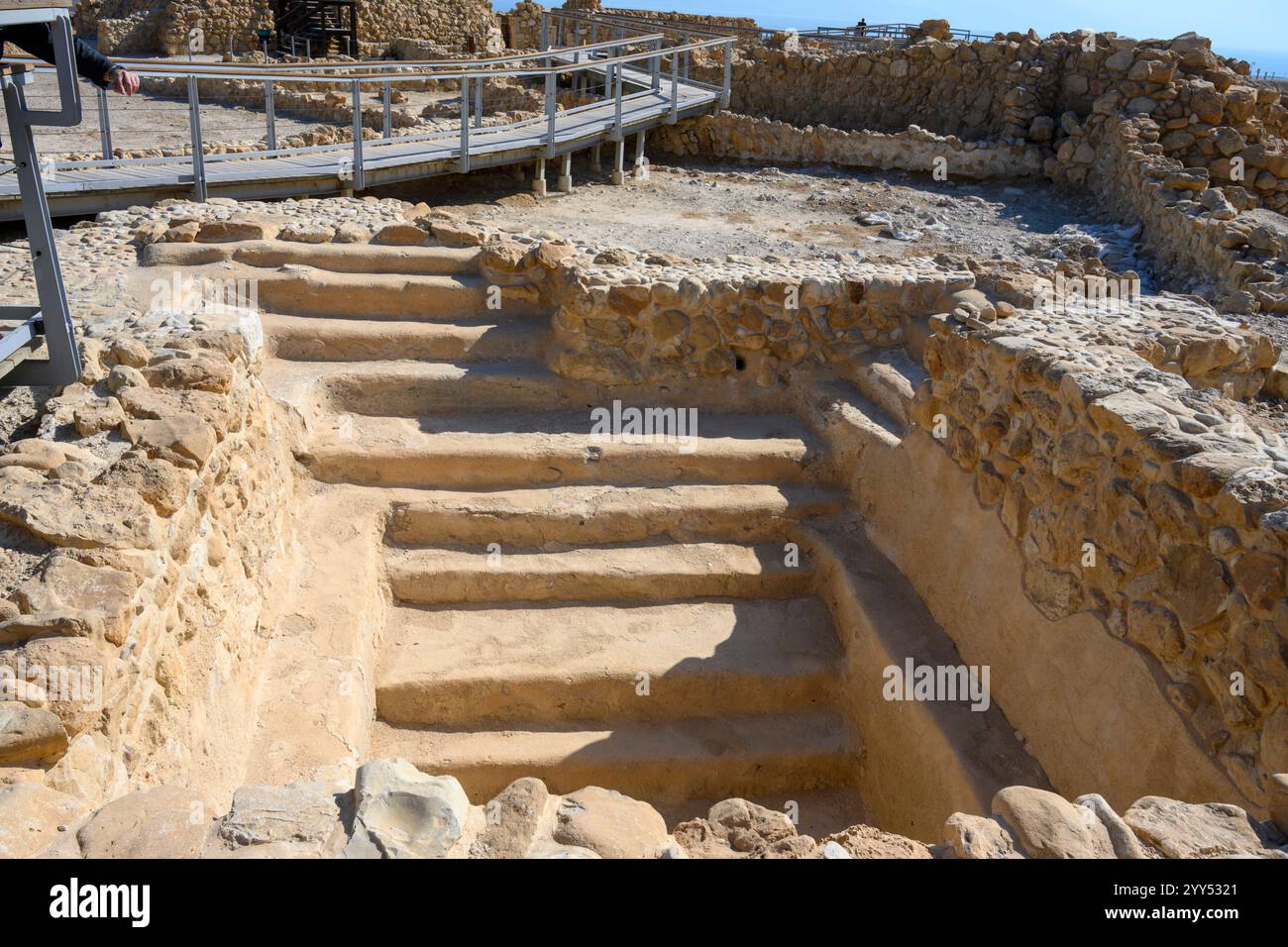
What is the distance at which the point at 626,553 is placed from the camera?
5.81 metres

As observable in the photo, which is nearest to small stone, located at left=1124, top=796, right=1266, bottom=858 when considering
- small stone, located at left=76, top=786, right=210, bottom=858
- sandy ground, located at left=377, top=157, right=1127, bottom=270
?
small stone, located at left=76, top=786, right=210, bottom=858

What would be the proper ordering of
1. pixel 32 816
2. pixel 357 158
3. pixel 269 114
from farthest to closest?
pixel 357 158, pixel 269 114, pixel 32 816

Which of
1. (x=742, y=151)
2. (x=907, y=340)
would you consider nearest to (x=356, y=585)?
(x=907, y=340)

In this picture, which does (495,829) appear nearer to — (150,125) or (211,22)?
(150,125)

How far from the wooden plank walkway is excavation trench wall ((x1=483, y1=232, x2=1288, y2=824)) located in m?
3.48

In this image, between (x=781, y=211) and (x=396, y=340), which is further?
(x=781, y=211)

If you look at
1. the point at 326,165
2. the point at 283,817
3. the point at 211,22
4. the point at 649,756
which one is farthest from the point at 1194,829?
the point at 211,22

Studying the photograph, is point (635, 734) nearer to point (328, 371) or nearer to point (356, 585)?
point (356, 585)

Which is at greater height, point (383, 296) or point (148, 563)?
point (383, 296)

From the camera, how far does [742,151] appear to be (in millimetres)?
15586

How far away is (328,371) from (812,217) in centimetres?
708

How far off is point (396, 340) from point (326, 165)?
13.9 feet

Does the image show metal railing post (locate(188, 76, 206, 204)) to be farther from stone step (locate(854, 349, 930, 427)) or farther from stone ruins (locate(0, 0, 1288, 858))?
stone step (locate(854, 349, 930, 427))
